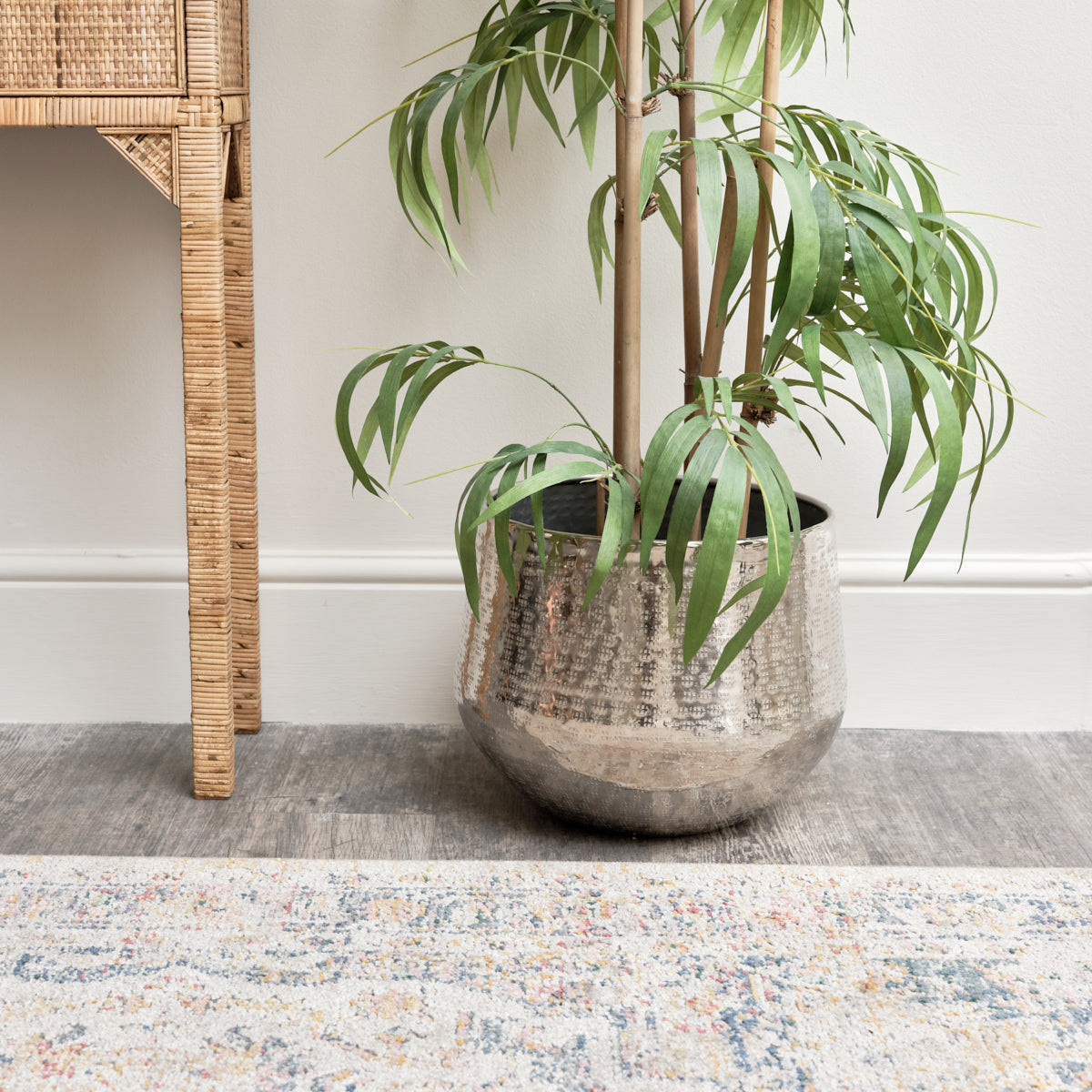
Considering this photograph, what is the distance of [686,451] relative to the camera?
2.79 feet

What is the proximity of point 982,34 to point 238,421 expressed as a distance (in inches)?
36.6

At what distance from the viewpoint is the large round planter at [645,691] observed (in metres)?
1.02

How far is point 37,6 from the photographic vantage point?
1.03 metres

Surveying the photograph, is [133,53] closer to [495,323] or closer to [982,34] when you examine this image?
[495,323]

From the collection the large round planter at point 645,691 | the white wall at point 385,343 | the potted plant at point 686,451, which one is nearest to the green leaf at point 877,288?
the potted plant at point 686,451

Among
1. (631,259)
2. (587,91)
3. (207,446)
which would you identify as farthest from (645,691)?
(587,91)

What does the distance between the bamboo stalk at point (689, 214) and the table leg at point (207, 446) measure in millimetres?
437

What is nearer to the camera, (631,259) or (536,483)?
(536,483)

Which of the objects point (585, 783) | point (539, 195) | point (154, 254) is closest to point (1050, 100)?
point (539, 195)

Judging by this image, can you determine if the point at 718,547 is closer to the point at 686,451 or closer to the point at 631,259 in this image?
the point at 686,451

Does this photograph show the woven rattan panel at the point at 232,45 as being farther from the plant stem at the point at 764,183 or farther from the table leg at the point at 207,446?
the plant stem at the point at 764,183

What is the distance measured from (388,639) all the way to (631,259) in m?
0.60

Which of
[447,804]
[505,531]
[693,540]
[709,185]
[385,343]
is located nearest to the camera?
[709,185]

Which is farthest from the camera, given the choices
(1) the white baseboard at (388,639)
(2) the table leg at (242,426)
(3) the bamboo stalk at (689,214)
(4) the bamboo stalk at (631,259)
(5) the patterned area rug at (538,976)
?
(1) the white baseboard at (388,639)
